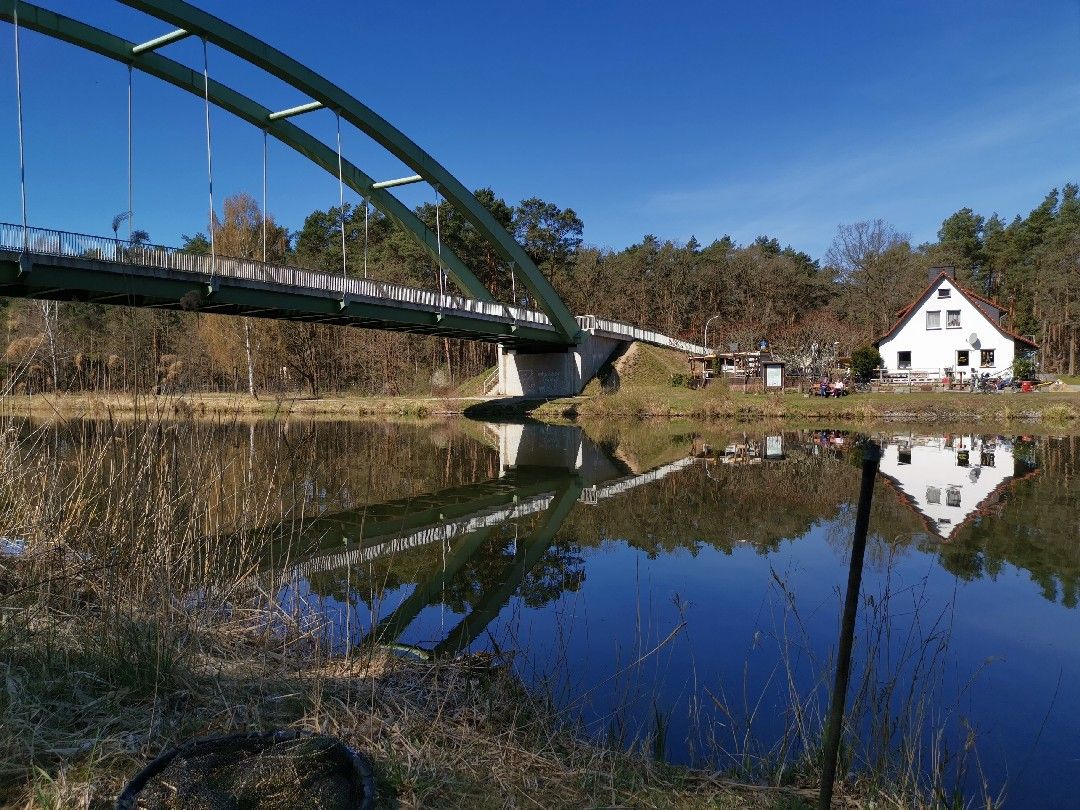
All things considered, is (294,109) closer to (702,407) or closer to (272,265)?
(272,265)

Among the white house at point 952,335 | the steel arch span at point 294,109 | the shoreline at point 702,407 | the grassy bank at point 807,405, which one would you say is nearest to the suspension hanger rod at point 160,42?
the steel arch span at point 294,109

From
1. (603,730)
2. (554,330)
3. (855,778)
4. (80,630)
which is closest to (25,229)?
A: (80,630)

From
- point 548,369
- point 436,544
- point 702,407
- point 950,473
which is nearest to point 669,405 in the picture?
point 702,407

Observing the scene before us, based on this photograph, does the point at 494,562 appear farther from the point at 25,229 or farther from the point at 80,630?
the point at 25,229

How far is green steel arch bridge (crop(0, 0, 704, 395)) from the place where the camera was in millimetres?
13547

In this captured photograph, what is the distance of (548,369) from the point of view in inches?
1339

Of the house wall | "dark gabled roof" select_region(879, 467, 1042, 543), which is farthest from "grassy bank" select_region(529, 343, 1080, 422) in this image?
"dark gabled roof" select_region(879, 467, 1042, 543)

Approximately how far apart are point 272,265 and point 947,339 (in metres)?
30.4

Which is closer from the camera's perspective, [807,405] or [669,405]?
[807,405]

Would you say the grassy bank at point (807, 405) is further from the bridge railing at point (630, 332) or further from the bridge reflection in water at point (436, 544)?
the bridge reflection in water at point (436, 544)

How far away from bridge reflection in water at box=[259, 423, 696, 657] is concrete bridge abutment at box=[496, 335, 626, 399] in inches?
746

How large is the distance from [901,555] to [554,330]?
24771mm

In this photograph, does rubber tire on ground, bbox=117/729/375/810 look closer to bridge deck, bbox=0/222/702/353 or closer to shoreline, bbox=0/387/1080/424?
bridge deck, bbox=0/222/702/353

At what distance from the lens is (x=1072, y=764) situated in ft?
10.2
